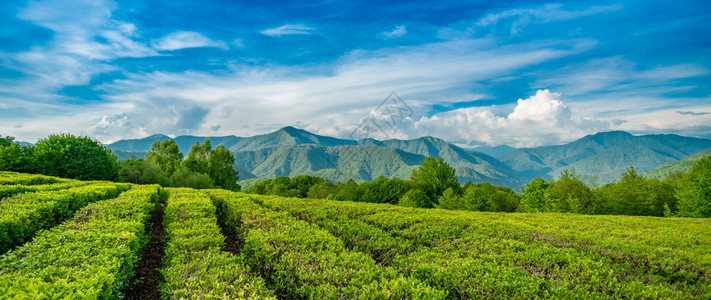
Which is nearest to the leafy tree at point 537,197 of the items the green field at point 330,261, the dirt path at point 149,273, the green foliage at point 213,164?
the green field at point 330,261

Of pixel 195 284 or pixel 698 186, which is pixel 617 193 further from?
pixel 195 284

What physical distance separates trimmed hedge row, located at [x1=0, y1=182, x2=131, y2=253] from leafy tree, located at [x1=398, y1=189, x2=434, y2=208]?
39.0 m

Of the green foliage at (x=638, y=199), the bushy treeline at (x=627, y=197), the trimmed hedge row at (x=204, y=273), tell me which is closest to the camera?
the trimmed hedge row at (x=204, y=273)

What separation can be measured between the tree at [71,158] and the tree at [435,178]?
50027mm

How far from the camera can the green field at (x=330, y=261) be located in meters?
5.29

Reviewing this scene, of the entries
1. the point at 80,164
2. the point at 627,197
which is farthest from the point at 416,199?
the point at 80,164

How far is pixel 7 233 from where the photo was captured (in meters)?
8.55

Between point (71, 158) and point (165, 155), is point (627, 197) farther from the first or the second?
point (165, 155)

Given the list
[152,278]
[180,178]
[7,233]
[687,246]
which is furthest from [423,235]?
[180,178]

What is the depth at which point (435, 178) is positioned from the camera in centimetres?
5338

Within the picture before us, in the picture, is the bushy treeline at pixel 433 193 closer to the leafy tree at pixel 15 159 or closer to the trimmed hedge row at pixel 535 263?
the trimmed hedge row at pixel 535 263

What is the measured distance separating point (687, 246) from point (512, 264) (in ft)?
29.0

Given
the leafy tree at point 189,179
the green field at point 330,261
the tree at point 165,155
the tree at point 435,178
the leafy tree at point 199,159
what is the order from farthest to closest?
the leafy tree at point 199,159 → the tree at point 165,155 → the tree at point 435,178 → the leafy tree at point 189,179 → the green field at point 330,261

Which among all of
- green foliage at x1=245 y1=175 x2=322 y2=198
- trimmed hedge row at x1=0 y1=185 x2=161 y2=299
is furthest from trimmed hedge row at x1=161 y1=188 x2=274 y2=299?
green foliage at x1=245 y1=175 x2=322 y2=198
